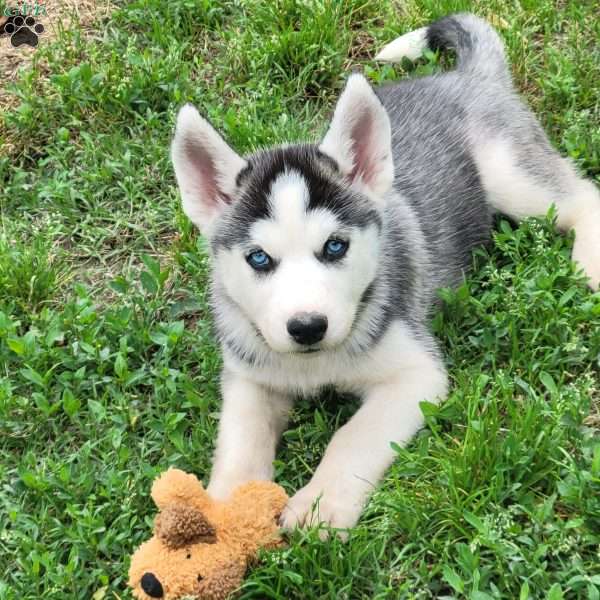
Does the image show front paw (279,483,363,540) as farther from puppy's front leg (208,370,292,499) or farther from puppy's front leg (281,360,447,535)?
puppy's front leg (208,370,292,499)

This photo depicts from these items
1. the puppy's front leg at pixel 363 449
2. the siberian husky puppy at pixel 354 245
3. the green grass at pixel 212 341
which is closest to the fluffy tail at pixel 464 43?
the green grass at pixel 212 341

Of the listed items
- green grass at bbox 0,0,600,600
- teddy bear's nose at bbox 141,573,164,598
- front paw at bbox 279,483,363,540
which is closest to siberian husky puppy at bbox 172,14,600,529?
front paw at bbox 279,483,363,540

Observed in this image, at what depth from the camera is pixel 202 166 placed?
377 centimetres

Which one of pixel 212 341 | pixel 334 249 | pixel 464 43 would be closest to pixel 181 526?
pixel 334 249

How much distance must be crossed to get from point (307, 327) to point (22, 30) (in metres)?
3.85

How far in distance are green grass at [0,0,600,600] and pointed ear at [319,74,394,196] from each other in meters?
0.74

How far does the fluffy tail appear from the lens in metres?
5.04

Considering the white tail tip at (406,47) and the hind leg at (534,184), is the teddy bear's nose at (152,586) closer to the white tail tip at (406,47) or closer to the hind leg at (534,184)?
the hind leg at (534,184)

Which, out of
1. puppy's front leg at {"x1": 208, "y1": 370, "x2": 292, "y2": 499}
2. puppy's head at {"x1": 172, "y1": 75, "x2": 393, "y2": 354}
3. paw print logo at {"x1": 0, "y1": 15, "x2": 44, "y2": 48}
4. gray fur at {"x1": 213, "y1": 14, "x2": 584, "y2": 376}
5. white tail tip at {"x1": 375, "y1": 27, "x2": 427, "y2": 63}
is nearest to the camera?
puppy's head at {"x1": 172, "y1": 75, "x2": 393, "y2": 354}

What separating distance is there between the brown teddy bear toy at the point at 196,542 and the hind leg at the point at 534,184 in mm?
2139

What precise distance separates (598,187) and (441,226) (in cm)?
91

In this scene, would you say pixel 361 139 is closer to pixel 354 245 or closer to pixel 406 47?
pixel 354 245

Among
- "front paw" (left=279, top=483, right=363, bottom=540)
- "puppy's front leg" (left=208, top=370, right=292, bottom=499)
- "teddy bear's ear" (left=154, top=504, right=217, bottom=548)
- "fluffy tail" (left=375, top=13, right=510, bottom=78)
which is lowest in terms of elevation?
"puppy's front leg" (left=208, top=370, right=292, bottom=499)

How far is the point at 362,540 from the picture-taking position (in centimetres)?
325
